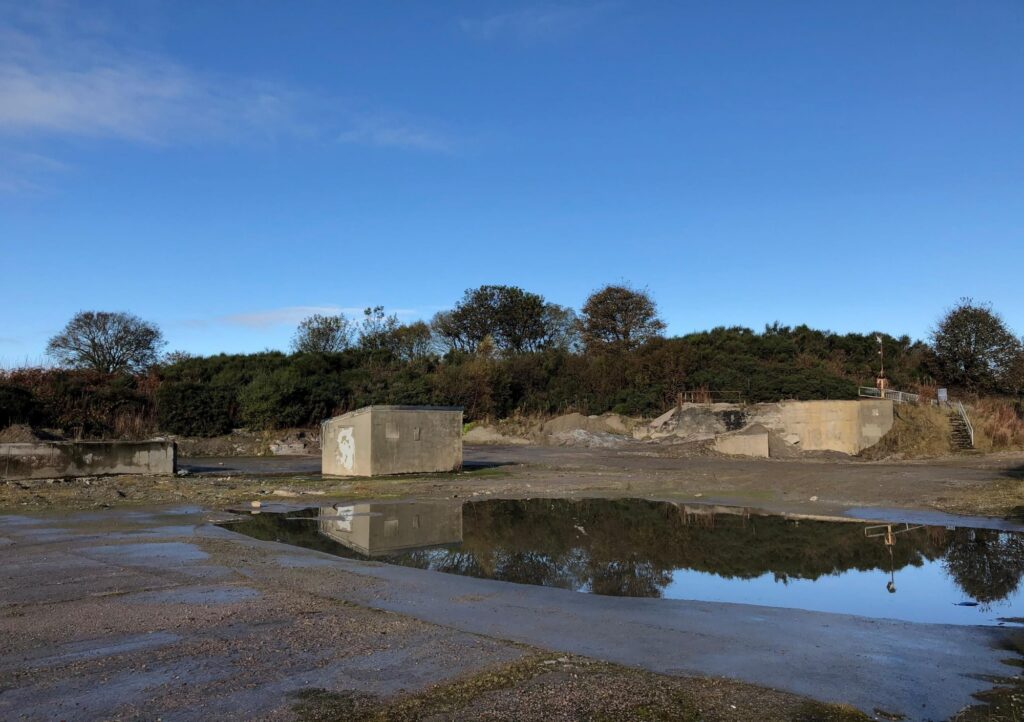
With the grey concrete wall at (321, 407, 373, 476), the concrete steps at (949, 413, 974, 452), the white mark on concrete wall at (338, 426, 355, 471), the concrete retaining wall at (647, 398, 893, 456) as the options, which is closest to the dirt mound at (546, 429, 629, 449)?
the concrete retaining wall at (647, 398, 893, 456)

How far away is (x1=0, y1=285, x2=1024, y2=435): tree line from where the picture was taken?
3969 centimetres

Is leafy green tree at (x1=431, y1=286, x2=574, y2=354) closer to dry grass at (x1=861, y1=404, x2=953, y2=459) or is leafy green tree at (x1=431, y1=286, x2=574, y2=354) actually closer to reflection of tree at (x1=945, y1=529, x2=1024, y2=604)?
dry grass at (x1=861, y1=404, x2=953, y2=459)

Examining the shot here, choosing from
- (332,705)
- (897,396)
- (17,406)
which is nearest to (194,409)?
(17,406)

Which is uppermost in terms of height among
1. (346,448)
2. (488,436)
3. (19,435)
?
(19,435)

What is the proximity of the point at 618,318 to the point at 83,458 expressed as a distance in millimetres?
45869

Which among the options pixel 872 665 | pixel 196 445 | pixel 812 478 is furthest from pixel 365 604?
pixel 196 445

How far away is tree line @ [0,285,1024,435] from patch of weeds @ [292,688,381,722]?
33307 mm

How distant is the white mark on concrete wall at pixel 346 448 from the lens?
23.3 metres

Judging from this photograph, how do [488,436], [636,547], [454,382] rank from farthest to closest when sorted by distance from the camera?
1. [454,382]
2. [488,436]
3. [636,547]

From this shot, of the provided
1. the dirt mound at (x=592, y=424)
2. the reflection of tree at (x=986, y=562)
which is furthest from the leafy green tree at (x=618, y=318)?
the reflection of tree at (x=986, y=562)

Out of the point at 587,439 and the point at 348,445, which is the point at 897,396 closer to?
the point at 587,439

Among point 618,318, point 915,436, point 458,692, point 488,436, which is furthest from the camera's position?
point 618,318

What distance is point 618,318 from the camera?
202 ft

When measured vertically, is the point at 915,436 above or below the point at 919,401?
below
